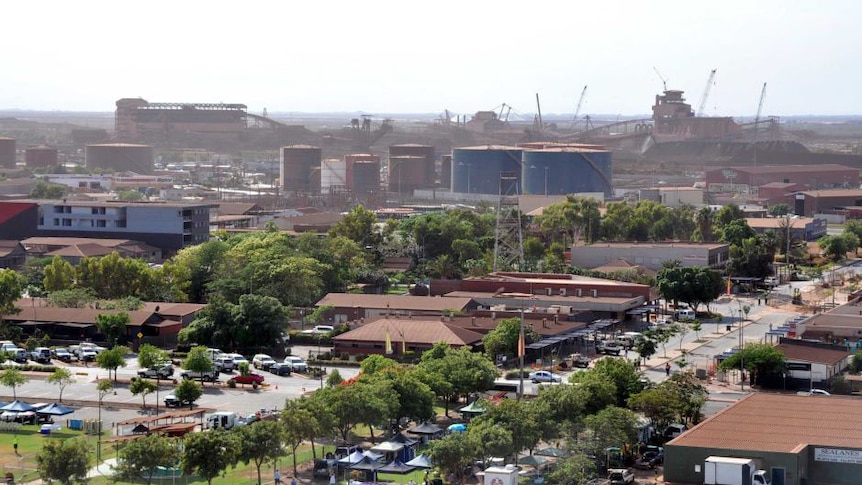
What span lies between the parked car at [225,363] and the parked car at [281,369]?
2.38 feet

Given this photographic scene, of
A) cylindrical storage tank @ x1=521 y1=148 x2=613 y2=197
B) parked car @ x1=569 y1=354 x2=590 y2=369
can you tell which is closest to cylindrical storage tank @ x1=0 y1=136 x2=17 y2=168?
cylindrical storage tank @ x1=521 y1=148 x2=613 y2=197

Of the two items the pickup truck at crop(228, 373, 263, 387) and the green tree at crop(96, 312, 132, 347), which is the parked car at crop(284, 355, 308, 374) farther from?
the green tree at crop(96, 312, 132, 347)

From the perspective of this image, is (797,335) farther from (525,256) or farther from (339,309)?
(525,256)

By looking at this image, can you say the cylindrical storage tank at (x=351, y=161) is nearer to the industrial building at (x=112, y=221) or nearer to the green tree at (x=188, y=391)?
the industrial building at (x=112, y=221)

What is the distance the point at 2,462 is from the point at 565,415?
788cm

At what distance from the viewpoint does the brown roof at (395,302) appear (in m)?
34.1

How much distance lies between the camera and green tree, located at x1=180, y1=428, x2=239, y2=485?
18109 mm

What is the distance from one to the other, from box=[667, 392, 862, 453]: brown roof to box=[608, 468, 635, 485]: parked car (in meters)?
0.68

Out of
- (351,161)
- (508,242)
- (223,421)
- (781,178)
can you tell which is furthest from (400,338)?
(781,178)

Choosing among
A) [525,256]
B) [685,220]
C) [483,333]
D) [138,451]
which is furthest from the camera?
[685,220]

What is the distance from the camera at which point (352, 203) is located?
249ft

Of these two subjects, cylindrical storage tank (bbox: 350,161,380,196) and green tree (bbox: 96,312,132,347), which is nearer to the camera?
green tree (bbox: 96,312,132,347)

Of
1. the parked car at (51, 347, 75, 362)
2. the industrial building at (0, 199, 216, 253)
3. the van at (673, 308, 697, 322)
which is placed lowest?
the van at (673, 308, 697, 322)

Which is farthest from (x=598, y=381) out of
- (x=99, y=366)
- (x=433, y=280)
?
(x=433, y=280)
